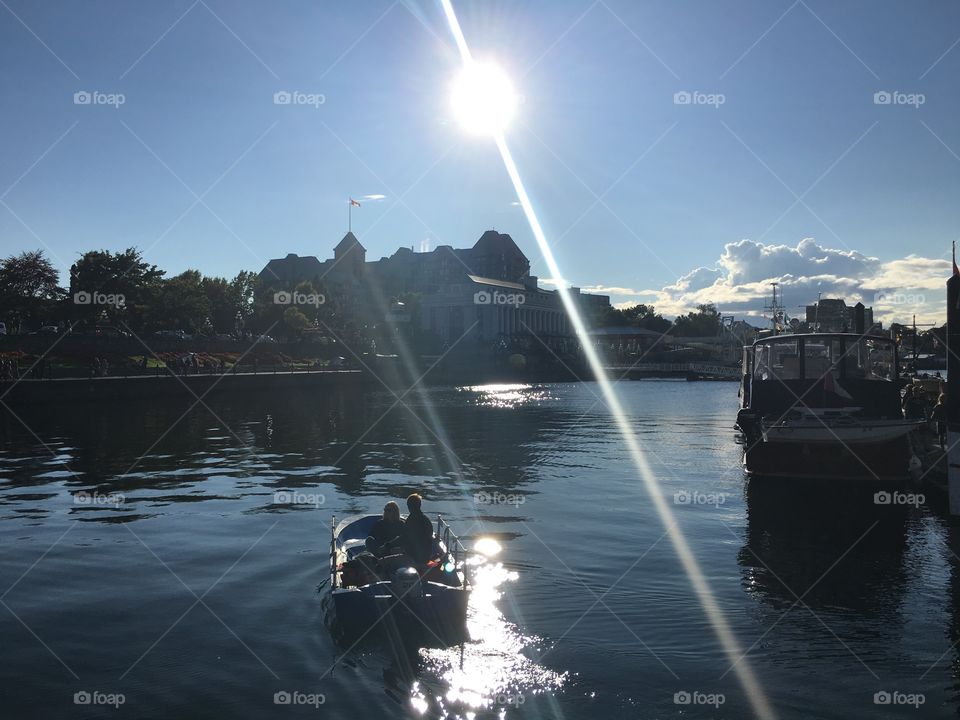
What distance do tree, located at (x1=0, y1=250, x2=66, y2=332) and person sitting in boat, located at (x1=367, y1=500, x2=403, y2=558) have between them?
10242 cm

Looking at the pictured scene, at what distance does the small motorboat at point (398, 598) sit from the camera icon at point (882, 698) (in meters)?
6.82

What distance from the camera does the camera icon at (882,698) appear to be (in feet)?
39.6

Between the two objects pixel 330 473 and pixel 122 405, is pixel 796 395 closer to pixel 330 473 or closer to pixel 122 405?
pixel 330 473

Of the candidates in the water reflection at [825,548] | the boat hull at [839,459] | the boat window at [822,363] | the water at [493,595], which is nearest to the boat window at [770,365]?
the boat window at [822,363]

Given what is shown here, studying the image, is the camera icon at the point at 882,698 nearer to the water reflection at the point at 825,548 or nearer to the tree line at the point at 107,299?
the water reflection at the point at 825,548

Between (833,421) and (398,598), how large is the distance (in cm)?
2213

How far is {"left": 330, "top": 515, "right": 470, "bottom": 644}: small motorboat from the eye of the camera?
13.6 m

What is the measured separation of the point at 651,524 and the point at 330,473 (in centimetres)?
1616

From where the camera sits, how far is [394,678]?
12797 mm

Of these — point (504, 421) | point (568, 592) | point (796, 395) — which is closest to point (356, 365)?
point (504, 421)

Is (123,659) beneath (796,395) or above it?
beneath

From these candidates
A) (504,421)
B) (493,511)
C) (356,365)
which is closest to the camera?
(493,511)

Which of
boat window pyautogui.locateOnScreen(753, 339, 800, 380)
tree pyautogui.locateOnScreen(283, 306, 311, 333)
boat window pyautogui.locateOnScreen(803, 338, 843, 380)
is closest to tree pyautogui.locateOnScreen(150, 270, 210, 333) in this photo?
tree pyautogui.locateOnScreen(283, 306, 311, 333)

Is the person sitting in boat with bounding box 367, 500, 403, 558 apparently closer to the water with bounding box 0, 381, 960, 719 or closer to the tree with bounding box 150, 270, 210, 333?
the water with bounding box 0, 381, 960, 719
